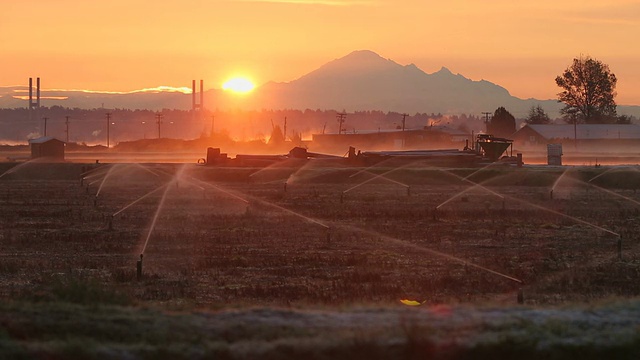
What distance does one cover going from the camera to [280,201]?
55.8 m

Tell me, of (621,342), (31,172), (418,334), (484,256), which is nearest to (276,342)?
(418,334)

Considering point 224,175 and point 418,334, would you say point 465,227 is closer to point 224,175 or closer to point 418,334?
point 418,334

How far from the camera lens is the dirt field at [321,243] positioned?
78.4ft

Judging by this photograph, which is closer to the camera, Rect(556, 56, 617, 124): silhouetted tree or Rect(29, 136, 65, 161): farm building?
Rect(29, 136, 65, 161): farm building

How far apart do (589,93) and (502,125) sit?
16.3 meters

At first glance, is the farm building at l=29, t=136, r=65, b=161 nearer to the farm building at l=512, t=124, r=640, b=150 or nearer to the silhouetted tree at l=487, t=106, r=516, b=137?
the farm building at l=512, t=124, r=640, b=150

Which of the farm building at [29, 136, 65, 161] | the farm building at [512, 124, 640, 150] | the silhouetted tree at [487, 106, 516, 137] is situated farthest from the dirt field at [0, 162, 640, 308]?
the silhouetted tree at [487, 106, 516, 137]

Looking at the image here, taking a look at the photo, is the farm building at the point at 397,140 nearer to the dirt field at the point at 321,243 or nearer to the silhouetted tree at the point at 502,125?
the silhouetted tree at the point at 502,125

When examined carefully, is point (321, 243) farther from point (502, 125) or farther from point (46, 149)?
point (502, 125)

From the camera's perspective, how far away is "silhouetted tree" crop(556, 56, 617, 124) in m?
173

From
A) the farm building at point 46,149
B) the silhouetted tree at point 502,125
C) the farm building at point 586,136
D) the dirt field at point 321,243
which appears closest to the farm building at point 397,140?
the silhouetted tree at point 502,125

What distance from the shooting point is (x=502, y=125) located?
175m

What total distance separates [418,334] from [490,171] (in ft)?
232

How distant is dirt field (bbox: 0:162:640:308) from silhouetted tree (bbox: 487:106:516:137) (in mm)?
101105
